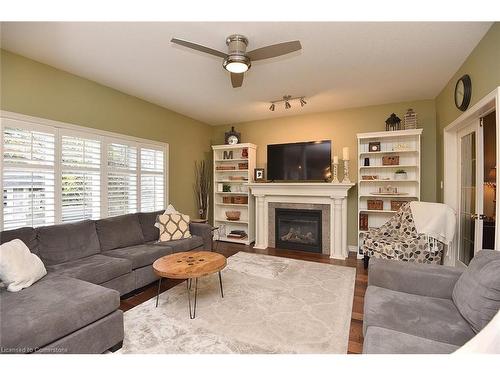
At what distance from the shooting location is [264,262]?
3875 millimetres

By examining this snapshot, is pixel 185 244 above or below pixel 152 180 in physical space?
below

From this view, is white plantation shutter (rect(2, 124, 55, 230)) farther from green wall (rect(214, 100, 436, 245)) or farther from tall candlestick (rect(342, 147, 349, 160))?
tall candlestick (rect(342, 147, 349, 160))

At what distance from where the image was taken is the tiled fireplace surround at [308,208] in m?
4.47

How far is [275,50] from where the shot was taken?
2094 millimetres

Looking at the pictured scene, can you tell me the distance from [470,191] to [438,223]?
1.78ft

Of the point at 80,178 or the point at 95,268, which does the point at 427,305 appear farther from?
the point at 80,178

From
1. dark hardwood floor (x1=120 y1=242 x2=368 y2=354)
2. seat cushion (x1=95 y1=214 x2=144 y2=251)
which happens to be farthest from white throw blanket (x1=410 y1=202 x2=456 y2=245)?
seat cushion (x1=95 y1=214 x2=144 y2=251)

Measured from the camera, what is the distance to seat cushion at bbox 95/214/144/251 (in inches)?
121

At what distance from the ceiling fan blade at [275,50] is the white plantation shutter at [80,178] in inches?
99.2

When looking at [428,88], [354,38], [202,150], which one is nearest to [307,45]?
[354,38]

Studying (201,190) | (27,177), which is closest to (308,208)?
(201,190)

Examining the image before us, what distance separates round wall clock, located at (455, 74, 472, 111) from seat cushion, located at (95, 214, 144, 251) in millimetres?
4312

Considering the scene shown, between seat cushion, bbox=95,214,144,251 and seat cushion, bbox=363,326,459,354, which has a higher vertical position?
seat cushion, bbox=95,214,144,251

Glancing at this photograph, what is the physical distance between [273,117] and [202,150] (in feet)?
5.77
